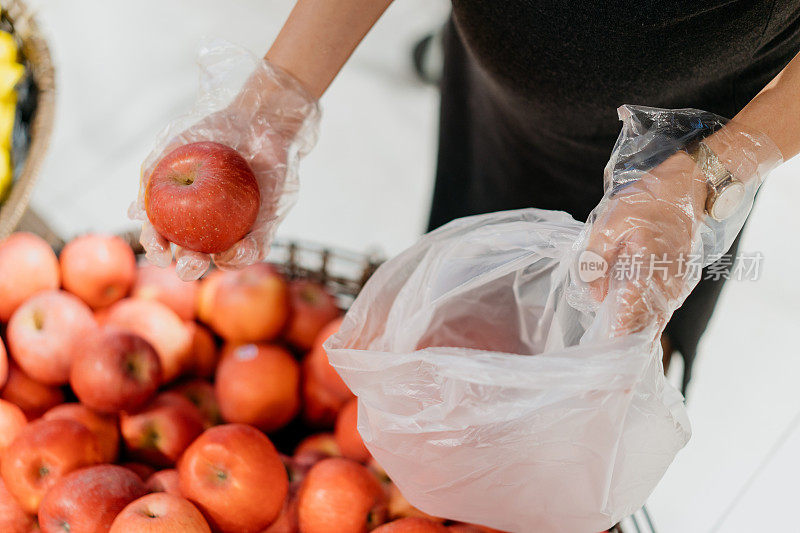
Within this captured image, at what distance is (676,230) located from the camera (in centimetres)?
57

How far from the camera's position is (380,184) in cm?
168

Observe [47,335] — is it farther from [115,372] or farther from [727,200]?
[727,200]

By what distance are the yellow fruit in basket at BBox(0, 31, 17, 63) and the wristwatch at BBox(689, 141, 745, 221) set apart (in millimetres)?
1125

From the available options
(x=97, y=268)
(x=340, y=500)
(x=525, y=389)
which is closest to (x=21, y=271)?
(x=97, y=268)

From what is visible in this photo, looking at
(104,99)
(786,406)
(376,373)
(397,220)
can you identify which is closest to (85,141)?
(104,99)

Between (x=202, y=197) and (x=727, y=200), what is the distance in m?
0.49

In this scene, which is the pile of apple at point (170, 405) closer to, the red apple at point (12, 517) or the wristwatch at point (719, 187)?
the red apple at point (12, 517)

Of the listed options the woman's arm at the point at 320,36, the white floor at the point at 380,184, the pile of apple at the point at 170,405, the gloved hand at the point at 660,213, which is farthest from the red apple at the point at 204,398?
the white floor at the point at 380,184

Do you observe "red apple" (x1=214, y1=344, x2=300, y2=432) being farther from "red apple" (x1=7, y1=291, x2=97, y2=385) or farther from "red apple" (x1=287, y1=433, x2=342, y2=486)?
"red apple" (x1=7, y1=291, x2=97, y2=385)

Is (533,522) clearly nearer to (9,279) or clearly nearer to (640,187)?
(640,187)

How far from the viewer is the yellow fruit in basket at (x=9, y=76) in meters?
1.13

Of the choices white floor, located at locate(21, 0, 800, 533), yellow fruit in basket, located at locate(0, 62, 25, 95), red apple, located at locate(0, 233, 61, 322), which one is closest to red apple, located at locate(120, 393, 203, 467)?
red apple, located at locate(0, 233, 61, 322)

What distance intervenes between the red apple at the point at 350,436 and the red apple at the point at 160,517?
187 mm

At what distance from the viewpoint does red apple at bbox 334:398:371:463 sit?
2.58 feet
